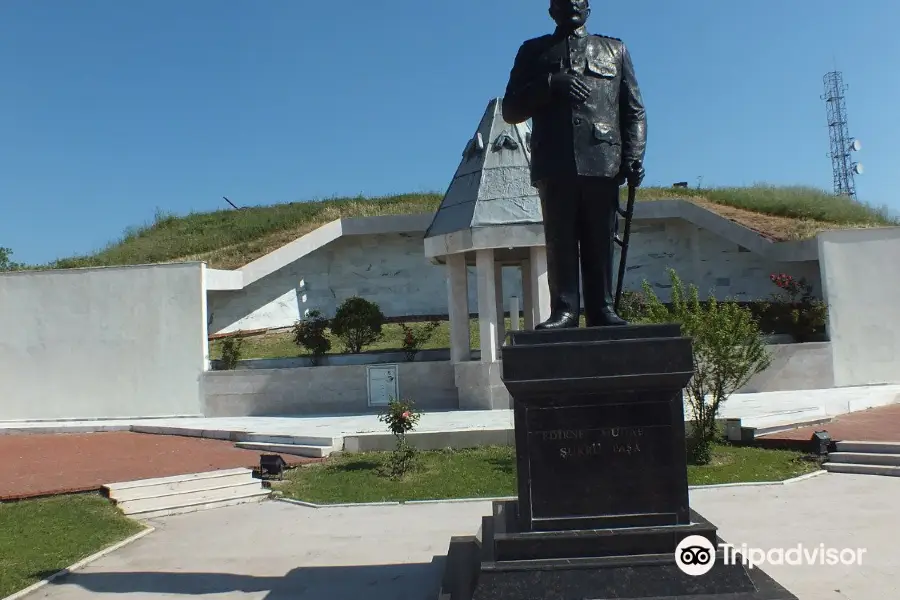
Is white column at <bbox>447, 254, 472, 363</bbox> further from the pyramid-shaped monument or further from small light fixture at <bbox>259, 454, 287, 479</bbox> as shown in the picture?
small light fixture at <bbox>259, 454, 287, 479</bbox>

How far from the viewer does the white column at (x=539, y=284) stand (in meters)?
12.7

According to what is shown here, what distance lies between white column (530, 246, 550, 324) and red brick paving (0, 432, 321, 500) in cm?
514

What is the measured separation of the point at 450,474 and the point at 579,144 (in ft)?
17.3

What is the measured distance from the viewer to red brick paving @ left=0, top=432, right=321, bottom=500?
27.3ft

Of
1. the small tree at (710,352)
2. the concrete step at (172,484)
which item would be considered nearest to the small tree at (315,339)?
the concrete step at (172,484)

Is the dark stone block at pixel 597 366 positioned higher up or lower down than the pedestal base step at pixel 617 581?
higher up

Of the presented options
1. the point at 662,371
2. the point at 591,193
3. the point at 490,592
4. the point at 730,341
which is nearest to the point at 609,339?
the point at 662,371

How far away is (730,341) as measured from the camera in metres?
8.74

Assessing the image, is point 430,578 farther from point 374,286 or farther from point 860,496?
point 374,286

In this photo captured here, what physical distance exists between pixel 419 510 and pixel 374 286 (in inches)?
651

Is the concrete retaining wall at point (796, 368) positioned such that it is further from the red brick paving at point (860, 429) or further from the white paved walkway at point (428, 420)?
the red brick paving at point (860, 429)

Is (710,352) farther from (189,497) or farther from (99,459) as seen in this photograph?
(99,459)


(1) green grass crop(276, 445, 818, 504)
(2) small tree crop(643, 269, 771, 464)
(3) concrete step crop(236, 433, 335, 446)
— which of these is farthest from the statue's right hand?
(3) concrete step crop(236, 433, 335, 446)

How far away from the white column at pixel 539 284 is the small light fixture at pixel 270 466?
5718 mm
